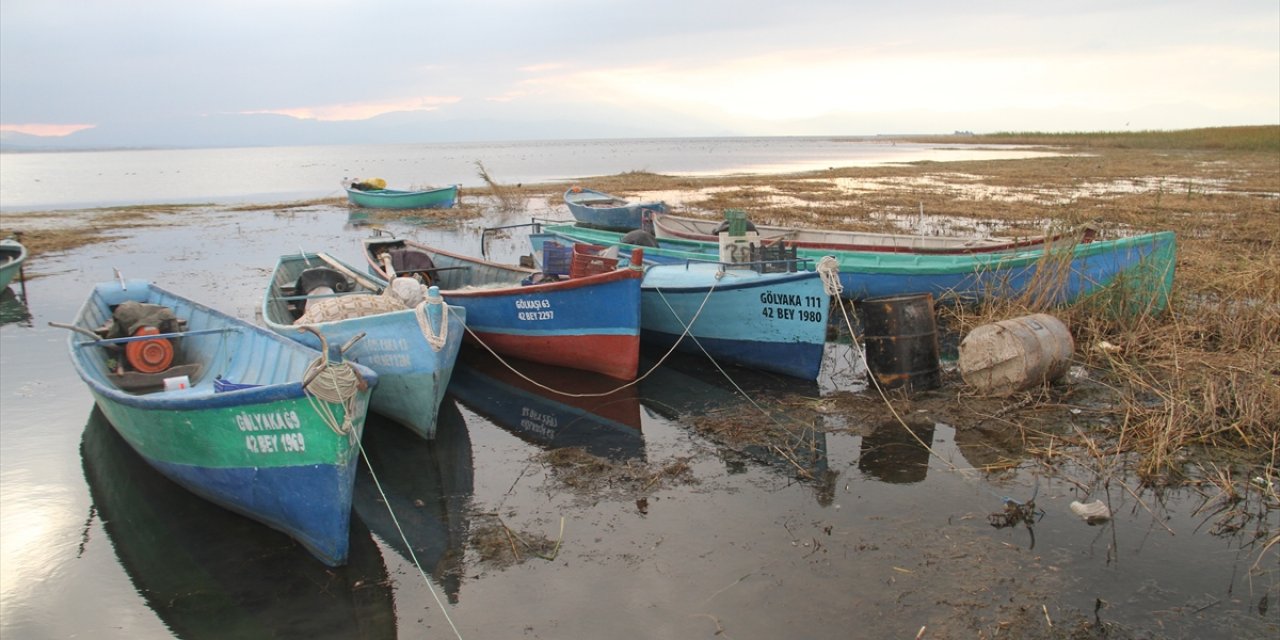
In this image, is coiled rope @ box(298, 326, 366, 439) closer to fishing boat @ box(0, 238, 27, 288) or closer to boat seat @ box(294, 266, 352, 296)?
boat seat @ box(294, 266, 352, 296)

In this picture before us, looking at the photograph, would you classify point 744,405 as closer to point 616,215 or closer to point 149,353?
point 149,353

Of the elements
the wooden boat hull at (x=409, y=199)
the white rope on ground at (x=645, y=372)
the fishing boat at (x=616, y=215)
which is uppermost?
the wooden boat hull at (x=409, y=199)

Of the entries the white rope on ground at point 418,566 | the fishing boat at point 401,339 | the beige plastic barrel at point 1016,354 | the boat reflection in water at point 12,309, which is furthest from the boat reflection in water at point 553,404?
the boat reflection in water at point 12,309

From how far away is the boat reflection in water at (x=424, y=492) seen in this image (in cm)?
595

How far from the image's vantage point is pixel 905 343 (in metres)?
8.59

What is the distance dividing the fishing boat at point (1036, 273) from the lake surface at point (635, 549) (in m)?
3.08

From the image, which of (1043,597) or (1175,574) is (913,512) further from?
(1175,574)

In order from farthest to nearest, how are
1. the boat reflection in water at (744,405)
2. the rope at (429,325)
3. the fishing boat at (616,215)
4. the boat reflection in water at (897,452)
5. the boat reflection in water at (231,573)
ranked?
the fishing boat at (616,215)
the rope at (429,325)
the boat reflection in water at (744,405)
the boat reflection in water at (897,452)
the boat reflection in water at (231,573)

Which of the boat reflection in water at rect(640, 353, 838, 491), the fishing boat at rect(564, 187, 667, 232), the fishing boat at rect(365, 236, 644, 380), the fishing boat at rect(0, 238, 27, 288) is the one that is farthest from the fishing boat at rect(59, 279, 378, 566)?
the fishing boat at rect(564, 187, 667, 232)

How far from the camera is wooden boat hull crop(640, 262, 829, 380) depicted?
30.7 feet

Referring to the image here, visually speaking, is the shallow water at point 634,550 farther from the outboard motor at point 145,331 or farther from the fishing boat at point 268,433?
the outboard motor at point 145,331

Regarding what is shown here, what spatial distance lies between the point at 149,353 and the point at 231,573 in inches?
155

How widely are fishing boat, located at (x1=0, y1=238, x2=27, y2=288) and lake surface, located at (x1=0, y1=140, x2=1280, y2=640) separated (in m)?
8.10

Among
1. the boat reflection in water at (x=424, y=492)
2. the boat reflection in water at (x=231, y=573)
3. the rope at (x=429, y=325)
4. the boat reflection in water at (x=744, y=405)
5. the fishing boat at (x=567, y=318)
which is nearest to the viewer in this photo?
the boat reflection in water at (x=231, y=573)
